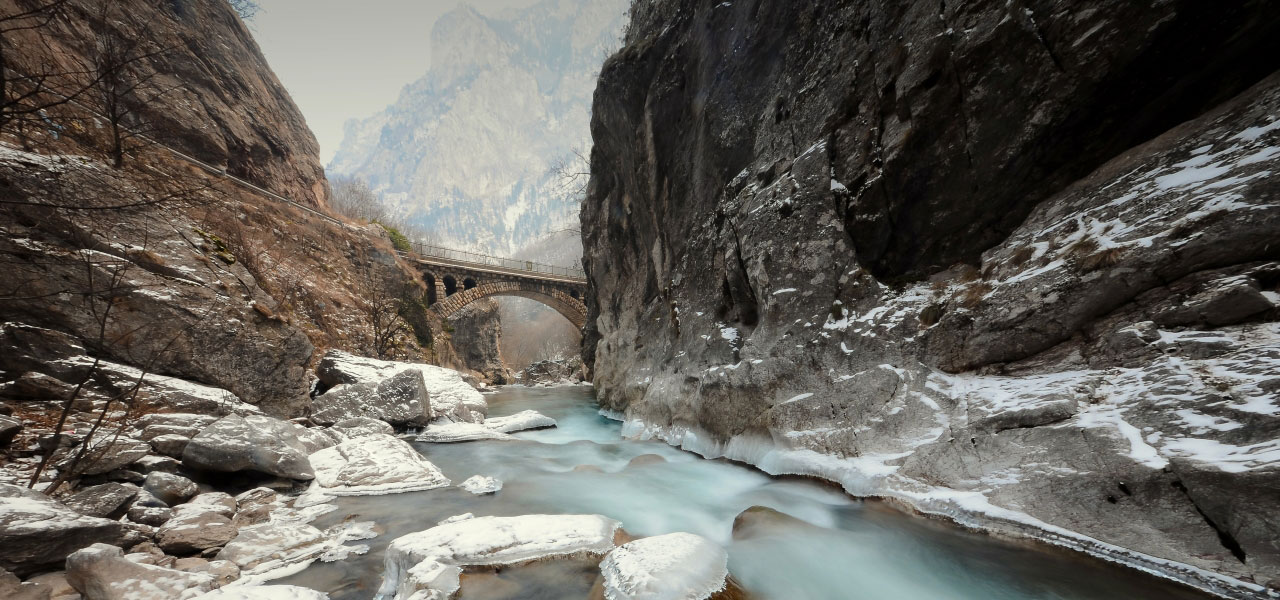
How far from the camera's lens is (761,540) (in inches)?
189

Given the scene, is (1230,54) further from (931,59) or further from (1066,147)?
(931,59)

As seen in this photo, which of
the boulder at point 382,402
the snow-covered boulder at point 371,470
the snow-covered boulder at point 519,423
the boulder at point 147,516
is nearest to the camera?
the boulder at point 147,516

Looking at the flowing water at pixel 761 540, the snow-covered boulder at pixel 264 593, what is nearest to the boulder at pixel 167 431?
the flowing water at pixel 761 540

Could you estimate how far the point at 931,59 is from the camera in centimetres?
659

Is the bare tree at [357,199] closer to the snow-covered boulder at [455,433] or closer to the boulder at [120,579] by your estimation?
the snow-covered boulder at [455,433]

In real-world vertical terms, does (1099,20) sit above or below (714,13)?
below

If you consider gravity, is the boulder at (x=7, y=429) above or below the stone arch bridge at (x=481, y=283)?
below

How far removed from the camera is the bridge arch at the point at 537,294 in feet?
108

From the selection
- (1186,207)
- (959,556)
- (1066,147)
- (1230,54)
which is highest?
(1230,54)

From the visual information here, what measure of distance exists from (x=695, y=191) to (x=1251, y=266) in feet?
32.2

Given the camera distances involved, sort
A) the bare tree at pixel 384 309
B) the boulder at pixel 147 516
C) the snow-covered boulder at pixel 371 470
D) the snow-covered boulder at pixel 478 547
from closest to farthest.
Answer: the snow-covered boulder at pixel 478 547 < the boulder at pixel 147 516 < the snow-covered boulder at pixel 371 470 < the bare tree at pixel 384 309

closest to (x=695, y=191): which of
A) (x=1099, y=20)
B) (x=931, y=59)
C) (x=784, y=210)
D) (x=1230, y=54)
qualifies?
(x=784, y=210)

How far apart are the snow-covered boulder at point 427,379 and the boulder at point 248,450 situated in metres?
3.83

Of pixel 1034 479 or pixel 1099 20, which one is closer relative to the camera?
pixel 1034 479
